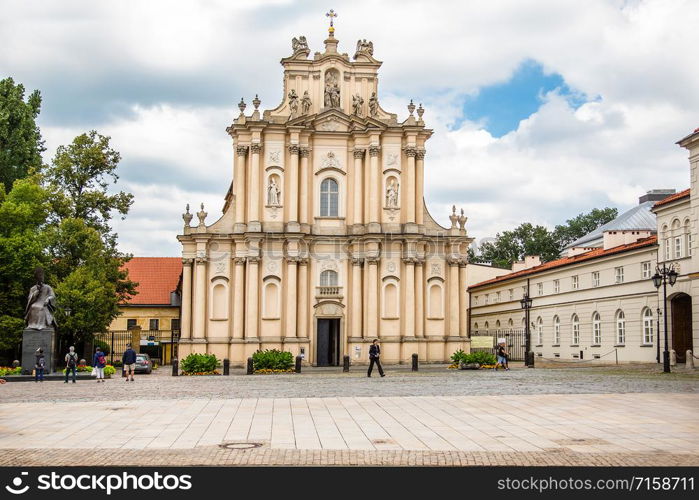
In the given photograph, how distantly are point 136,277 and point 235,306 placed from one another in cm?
2729

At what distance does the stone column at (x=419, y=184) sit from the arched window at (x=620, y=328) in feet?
46.4

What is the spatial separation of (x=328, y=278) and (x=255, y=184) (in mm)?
7833

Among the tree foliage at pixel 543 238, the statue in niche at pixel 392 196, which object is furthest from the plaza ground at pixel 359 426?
the tree foliage at pixel 543 238

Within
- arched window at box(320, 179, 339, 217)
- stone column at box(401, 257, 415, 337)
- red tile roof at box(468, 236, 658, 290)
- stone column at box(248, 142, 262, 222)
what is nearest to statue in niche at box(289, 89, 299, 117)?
stone column at box(248, 142, 262, 222)

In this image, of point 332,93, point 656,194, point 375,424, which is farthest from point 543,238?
point 375,424

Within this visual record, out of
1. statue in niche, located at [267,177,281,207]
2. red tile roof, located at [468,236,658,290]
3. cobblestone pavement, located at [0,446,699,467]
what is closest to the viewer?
cobblestone pavement, located at [0,446,699,467]

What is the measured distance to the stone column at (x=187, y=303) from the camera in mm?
51250

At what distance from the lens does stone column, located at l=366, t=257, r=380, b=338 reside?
5109 cm

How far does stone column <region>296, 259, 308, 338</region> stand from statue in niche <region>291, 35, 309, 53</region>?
14754mm

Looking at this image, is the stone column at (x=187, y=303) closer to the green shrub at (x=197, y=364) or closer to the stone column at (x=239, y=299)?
the stone column at (x=239, y=299)

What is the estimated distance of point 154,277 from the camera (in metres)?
75.3

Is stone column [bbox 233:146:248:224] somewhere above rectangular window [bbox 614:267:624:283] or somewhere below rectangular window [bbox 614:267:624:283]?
above

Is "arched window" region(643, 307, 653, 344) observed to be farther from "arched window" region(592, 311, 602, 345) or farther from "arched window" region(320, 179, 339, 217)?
"arched window" region(320, 179, 339, 217)

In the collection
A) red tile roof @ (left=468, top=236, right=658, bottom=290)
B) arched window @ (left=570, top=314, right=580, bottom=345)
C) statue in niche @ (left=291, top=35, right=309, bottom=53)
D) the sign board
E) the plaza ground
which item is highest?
statue in niche @ (left=291, top=35, right=309, bottom=53)
